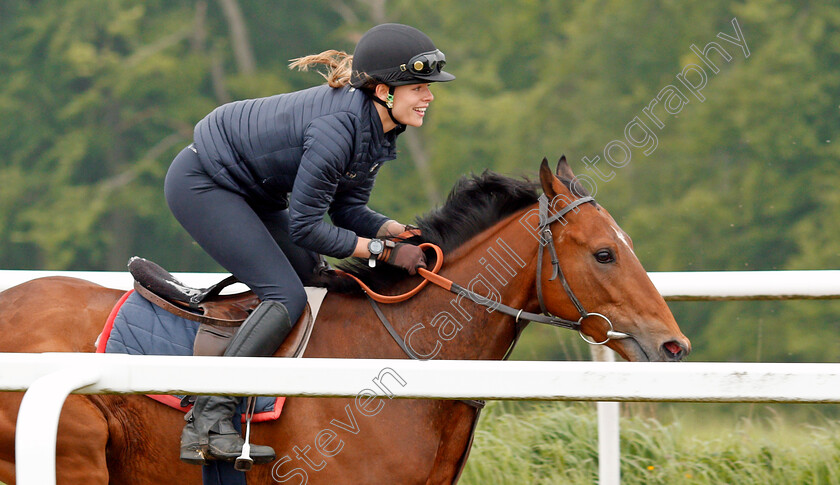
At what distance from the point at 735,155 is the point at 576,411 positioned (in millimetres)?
18398

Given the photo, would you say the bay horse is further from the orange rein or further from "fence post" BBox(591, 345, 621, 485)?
"fence post" BBox(591, 345, 621, 485)

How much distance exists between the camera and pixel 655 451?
4.11 meters

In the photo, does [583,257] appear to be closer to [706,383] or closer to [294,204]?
[294,204]

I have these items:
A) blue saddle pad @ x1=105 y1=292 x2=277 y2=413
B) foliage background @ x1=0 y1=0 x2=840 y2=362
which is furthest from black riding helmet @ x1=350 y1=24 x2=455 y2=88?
foliage background @ x1=0 y1=0 x2=840 y2=362

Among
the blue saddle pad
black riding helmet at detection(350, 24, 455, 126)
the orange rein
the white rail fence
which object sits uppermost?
black riding helmet at detection(350, 24, 455, 126)

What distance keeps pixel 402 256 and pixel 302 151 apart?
516mm

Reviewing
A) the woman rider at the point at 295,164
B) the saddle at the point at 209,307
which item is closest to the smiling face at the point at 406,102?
the woman rider at the point at 295,164

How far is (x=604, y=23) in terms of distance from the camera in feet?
76.6

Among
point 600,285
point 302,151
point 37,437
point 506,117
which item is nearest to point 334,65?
point 302,151

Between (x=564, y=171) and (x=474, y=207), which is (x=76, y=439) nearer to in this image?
(x=474, y=207)

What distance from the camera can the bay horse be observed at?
3.06m

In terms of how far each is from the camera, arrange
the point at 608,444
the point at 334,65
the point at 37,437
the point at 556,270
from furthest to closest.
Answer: the point at 608,444 → the point at 334,65 → the point at 556,270 → the point at 37,437

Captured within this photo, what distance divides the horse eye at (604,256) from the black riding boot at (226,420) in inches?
44.6

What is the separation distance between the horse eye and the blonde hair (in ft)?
3.58
